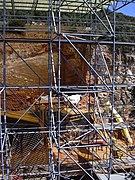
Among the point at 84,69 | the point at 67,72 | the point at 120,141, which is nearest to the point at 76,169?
the point at 120,141

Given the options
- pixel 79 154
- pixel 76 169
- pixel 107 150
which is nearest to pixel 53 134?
pixel 76 169

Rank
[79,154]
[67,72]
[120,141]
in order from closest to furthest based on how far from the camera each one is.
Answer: [79,154] → [120,141] → [67,72]

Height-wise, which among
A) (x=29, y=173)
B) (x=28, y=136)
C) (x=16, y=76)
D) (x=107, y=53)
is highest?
(x=107, y=53)

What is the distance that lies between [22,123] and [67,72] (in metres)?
4.34

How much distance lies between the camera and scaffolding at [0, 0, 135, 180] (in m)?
6.46

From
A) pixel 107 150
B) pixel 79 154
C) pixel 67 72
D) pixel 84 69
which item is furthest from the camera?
pixel 67 72

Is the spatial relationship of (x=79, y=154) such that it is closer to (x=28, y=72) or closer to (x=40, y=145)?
(x=40, y=145)

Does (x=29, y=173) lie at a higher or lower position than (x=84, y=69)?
lower

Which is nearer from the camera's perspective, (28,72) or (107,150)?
(107,150)

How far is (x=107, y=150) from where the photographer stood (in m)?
9.18

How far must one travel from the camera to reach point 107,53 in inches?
569

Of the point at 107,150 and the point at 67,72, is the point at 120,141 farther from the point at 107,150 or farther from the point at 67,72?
the point at 67,72

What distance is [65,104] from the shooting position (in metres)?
10.6

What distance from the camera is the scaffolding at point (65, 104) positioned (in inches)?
254
